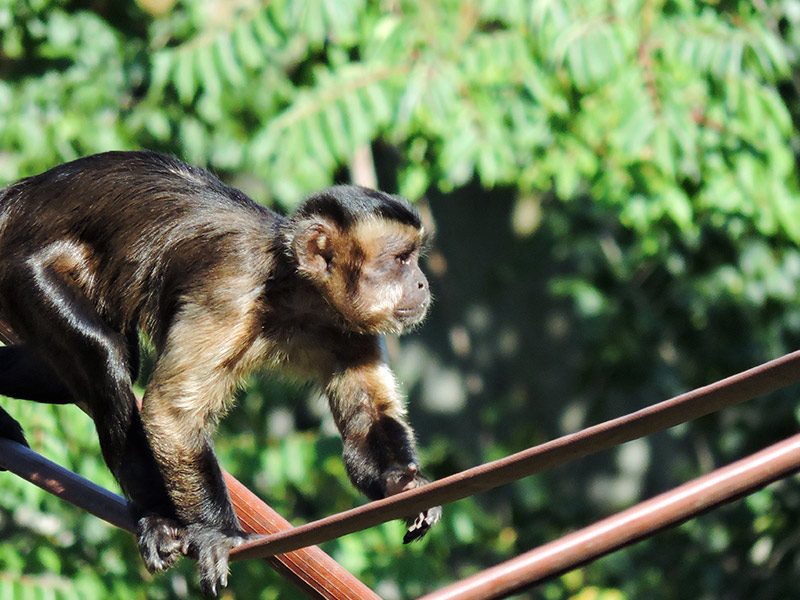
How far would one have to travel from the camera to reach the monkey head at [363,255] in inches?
155

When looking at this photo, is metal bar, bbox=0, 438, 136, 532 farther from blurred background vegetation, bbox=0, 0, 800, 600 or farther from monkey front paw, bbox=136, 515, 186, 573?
blurred background vegetation, bbox=0, 0, 800, 600

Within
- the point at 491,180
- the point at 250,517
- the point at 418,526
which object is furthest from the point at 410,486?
the point at 491,180

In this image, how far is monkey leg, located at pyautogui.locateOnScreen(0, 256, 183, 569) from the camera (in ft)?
12.1

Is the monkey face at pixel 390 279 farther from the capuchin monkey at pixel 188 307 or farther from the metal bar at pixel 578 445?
the metal bar at pixel 578 445

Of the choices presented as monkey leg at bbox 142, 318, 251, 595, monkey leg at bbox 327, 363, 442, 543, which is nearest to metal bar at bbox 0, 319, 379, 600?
monkey leg at bbox 142, 318, 251, 595

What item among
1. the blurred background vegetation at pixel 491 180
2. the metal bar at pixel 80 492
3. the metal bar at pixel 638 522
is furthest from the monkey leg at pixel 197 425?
the blurred background vegetation at pixel 491 180

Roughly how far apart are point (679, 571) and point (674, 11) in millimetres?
3630

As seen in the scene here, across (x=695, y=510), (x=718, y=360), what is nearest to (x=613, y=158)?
(x=718, y=360)

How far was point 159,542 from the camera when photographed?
3555 millimetres

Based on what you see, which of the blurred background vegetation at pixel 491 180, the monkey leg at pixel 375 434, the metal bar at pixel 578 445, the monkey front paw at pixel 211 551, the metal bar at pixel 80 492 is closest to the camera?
the metal bar at pixel 578 445

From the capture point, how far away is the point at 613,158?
6105 millimetres

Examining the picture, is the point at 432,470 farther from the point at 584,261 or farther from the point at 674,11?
the point at 674,11

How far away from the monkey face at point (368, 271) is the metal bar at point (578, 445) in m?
1.42

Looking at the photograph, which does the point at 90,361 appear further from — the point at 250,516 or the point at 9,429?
the point at 250,516
